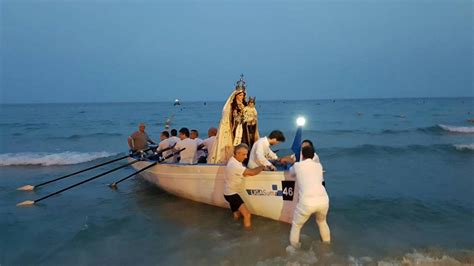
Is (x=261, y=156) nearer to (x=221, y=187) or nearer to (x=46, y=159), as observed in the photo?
(x=221, y=187)

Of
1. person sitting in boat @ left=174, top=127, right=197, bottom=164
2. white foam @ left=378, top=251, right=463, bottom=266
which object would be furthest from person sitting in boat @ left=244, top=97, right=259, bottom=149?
white foam @ left=378, top=251, right=463, bottom=266

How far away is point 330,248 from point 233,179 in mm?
2113

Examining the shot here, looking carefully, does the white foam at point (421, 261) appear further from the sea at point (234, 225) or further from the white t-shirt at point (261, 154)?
the white t-shirt at point (261, 154)

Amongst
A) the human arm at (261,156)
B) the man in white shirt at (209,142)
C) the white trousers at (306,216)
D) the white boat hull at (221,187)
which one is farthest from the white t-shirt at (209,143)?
the white trousers at (306,216)

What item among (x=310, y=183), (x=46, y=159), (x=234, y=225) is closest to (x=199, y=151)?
(x=234, y=225)

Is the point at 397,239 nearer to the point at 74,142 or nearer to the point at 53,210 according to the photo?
the point at 53,210

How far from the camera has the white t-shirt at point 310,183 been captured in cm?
527

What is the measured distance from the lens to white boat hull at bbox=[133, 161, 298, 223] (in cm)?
649

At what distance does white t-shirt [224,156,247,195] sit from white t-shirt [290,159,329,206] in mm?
1498

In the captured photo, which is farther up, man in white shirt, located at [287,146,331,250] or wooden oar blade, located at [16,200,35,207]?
man in white shirt, located at [287,146,331,250]

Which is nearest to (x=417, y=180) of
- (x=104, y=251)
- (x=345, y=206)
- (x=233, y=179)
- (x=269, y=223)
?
(x=345, y=206)

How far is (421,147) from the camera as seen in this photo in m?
18.1

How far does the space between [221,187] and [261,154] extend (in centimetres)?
146

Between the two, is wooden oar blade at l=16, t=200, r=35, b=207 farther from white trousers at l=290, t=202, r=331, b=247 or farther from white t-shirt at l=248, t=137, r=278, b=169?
white trousers at l=290, t=202, r=331, b=247
